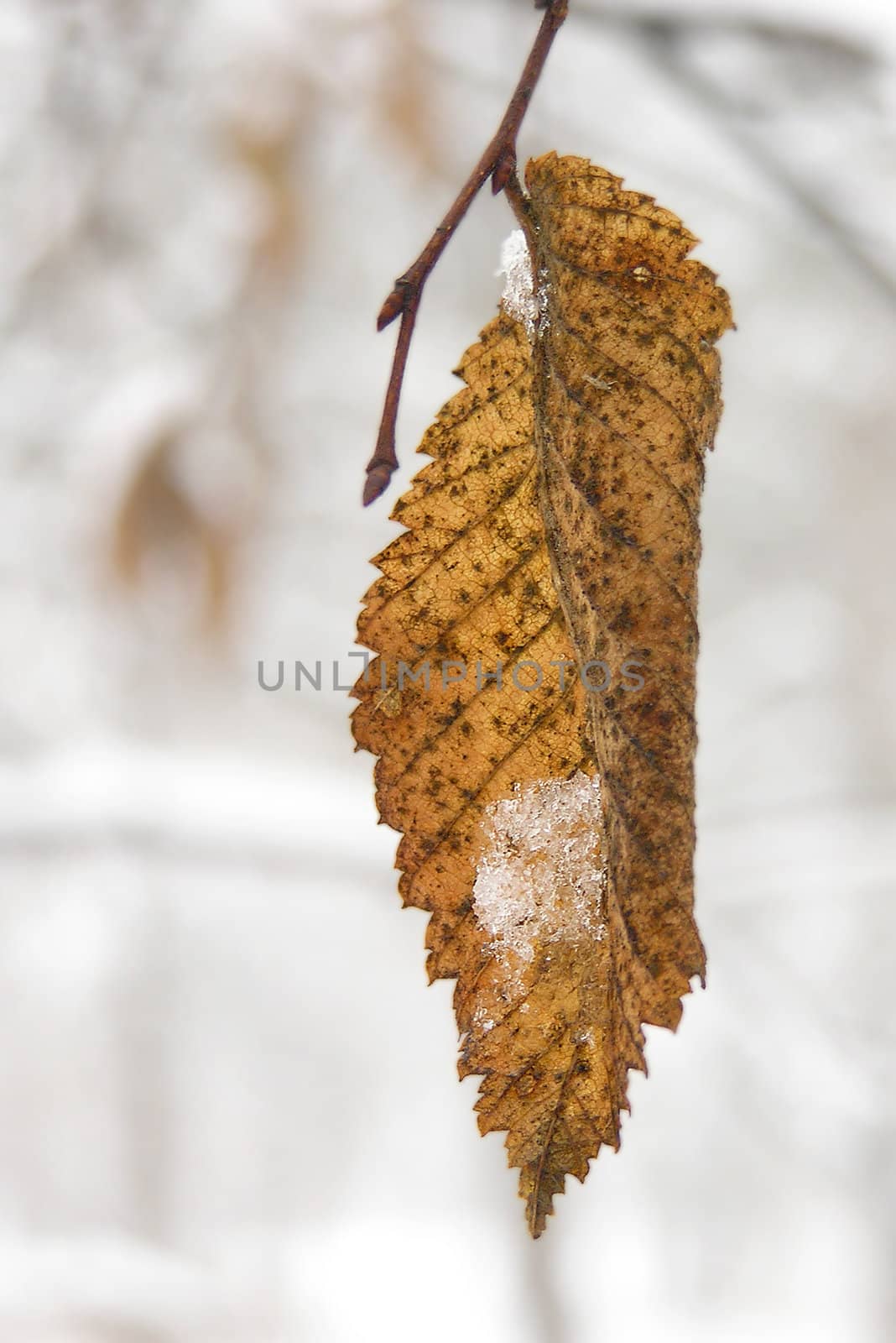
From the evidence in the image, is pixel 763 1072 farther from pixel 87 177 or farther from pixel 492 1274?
pixel 87 177

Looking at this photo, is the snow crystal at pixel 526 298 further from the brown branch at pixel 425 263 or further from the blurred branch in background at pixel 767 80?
the blurred branch in background at pixel 767 80

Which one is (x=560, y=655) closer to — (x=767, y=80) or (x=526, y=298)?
(x=526, y=298)

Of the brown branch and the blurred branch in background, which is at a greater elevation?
the blurred branch in background

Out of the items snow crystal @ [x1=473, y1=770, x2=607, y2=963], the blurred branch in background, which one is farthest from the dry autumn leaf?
the blurred branch in background

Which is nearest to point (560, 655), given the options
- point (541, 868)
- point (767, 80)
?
point (541, 868)

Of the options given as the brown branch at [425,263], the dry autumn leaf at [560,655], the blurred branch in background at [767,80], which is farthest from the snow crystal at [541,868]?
the blurred branch in background at [767,80]

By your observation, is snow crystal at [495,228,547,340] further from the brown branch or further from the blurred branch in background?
the blurred branch in background

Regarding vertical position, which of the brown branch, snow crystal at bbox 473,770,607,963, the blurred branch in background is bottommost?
snow crystal at bbox 473,770,607,963
